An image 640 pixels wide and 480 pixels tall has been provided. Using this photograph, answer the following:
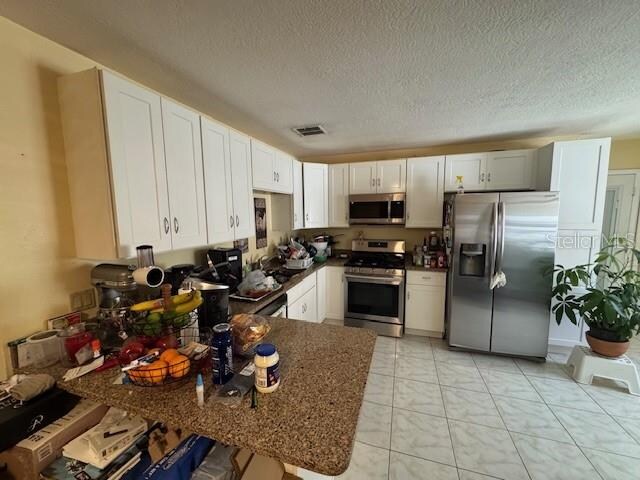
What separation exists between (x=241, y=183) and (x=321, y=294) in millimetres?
1779

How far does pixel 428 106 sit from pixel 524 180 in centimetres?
172

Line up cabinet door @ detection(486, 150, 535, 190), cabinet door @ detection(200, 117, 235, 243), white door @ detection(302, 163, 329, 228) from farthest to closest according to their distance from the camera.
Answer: white door @ detection(302, 163, 329, 228)
cabinet door @ detection(486, 150, 535, 190)
cabinet door @ detection(200, 117, 235, 243)

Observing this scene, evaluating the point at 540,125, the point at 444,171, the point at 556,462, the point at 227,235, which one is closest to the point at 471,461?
the point at 556,462

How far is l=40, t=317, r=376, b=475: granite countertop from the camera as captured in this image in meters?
0.70

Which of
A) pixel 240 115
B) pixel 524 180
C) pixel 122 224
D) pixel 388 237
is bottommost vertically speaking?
pixel 388 237

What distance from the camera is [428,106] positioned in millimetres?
2068

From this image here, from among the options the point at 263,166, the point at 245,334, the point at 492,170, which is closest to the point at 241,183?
the point at 263,166

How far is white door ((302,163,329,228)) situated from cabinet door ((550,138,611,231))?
252 centimetres

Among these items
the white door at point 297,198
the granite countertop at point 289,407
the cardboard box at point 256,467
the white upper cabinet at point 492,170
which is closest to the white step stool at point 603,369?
the white upper cabinet at point 492,170

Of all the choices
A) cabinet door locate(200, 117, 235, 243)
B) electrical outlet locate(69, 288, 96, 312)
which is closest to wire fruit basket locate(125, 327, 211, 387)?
electrical outlet locate(69, 288, 96, 312)

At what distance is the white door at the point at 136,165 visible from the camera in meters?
1.22

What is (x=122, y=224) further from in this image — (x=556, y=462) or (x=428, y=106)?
(x=556, y=462)

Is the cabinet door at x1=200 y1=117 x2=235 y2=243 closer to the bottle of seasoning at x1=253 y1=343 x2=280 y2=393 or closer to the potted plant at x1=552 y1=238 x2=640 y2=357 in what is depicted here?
the bottle of seasoning at x1=253 y1=343 x2=280 y2=393

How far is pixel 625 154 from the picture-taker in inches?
117
